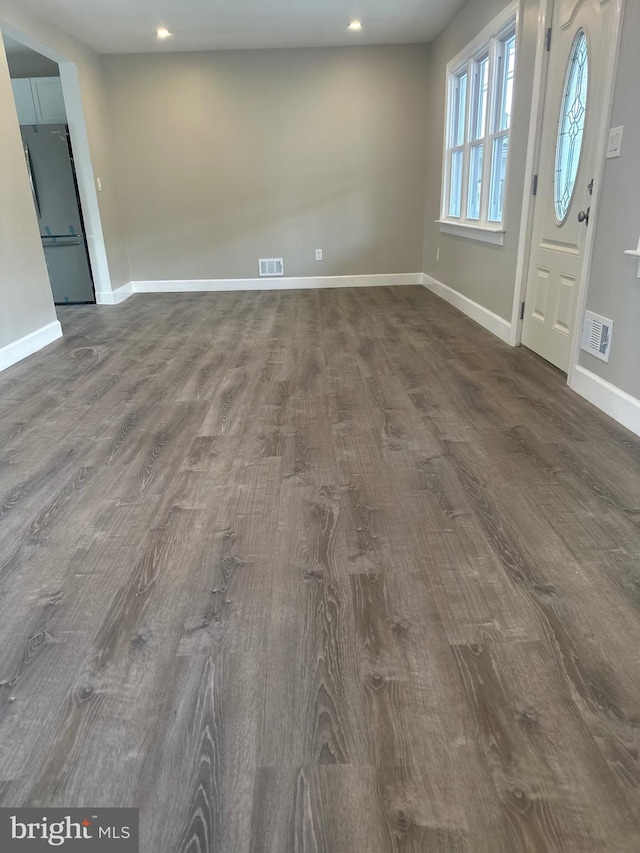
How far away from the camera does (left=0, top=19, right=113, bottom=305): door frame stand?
17.0 ft

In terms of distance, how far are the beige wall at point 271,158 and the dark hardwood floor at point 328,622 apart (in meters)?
4.16

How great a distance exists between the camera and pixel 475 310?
4.73 m

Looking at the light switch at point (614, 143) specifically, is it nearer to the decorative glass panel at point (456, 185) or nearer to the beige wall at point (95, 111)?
the decorative glass panel at point (456, 185)

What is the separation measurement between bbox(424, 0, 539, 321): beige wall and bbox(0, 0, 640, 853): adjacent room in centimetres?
5

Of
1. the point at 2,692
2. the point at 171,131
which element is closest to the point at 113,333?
the point at 171,131

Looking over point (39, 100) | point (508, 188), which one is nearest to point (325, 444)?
point (508, 188)

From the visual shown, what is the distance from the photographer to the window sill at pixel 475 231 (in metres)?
4.14

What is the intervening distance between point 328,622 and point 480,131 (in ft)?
15.8

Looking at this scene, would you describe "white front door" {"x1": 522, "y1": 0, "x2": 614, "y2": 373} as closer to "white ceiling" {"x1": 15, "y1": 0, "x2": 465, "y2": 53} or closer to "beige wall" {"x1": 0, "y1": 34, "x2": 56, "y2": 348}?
"white ceiling" {"x1": 15, "y1": 0, "x2": 465, "y2": 53}

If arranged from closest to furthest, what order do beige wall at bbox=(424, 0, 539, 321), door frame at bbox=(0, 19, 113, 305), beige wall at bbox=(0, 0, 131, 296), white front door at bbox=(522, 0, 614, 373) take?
1. white front door at bbox=(522, 0, 614, 373)
2. beige wall at bbox=(424, 0, 539, 321)
3. beige wall at bbox=(0, 0, 131, 296)
4. door frame at bbox=(0, 19, 113, 305)

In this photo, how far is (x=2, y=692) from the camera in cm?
122

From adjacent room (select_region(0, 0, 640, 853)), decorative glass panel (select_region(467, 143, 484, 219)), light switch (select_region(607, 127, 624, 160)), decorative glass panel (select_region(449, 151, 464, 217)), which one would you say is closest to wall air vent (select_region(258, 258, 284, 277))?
adjacent room (select_region(0, 0, 640, 853))

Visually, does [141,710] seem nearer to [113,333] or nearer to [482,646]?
[482,646]

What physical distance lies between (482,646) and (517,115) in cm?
374
